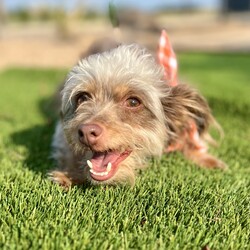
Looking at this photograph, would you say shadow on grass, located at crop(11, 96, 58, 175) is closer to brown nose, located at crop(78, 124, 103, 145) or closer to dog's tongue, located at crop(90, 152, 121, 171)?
dog's tongue, located at crop(90, 152, 121, 171)

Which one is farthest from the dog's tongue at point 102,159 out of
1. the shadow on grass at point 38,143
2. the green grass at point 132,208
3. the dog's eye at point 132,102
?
the shadow on grass at point 38,143

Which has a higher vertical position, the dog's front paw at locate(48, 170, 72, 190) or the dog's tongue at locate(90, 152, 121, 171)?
the dog's tongue at locate(90, 152, 121, 171)

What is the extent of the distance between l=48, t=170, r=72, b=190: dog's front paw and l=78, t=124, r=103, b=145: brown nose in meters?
0.35

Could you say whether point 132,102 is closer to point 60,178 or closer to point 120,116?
point 120,116

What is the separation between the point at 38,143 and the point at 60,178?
4.99ft

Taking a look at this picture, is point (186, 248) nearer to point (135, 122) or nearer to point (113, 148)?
point (113, 148)

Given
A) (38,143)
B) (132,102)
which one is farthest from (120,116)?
(38,143)

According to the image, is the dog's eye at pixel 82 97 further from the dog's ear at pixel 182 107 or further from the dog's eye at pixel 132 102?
the dog's ear at pixel 182 107

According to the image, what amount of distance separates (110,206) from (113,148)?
49 cm

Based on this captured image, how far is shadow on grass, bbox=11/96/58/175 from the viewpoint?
12.7 feet

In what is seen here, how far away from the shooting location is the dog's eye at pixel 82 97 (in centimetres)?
345

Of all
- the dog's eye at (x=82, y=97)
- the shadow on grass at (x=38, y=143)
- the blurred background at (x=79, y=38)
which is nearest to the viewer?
the dog's eye at (x=82, y=97)

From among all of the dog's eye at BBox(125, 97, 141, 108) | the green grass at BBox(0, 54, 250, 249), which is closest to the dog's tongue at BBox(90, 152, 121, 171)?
the green grass at BBox(0, 54, 250, 249)

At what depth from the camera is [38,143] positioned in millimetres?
4727
